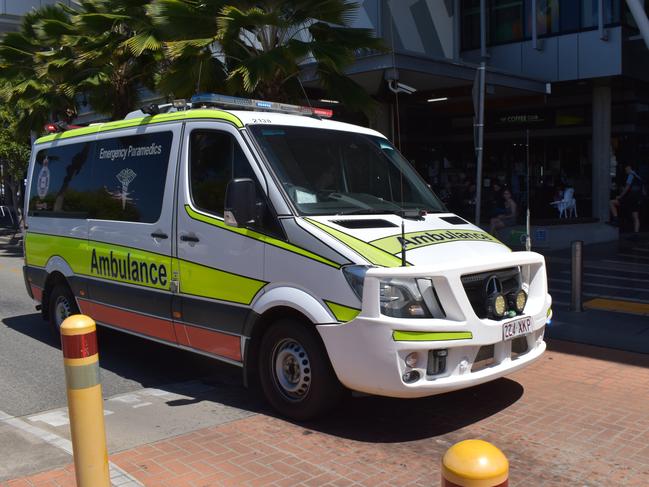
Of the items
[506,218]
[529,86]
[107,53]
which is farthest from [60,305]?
[529,86]

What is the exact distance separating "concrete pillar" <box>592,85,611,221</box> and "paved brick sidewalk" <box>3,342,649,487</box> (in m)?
13.8

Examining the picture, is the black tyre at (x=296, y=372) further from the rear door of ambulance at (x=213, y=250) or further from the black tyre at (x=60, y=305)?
the black tyre at (x=60, y=305)

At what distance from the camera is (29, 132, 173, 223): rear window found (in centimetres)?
650

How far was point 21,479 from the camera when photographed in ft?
14.5

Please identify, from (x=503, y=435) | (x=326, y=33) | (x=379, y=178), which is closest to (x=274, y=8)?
(x=326, y=33)

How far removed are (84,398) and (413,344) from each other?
7.23ft

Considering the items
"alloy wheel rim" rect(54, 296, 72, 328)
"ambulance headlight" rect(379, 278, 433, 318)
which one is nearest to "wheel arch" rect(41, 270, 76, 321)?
"alloy wheel rim" rect(54, 296, 72, 328)

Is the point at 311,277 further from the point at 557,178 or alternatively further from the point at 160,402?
the point at 557,178

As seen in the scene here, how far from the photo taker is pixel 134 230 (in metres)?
6.64

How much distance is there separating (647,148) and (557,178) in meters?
2.96

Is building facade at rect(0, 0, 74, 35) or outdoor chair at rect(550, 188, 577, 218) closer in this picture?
outdoor chair at rect(550, 188, 577, 218)

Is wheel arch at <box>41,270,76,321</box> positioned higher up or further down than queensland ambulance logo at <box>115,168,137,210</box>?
further down

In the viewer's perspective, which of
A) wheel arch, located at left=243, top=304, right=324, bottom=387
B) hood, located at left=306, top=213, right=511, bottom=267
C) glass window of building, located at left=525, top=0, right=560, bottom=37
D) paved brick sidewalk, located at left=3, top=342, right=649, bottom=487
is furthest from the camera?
glass window of building, located at left=525, top=0, right=560, bottom=37

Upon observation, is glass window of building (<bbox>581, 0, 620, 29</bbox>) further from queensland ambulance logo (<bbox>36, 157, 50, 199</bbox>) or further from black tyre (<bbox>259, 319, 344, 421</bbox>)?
black tyre (<bbox>259, 319, 344, 421</bbox>)
